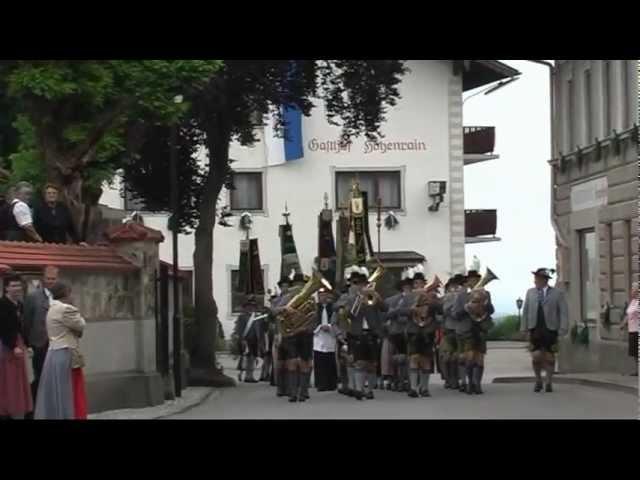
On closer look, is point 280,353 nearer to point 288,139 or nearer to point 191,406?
point 191,406

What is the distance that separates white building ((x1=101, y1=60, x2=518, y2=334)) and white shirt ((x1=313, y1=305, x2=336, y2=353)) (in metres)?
1.44

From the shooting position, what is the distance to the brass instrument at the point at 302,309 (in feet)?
32.0

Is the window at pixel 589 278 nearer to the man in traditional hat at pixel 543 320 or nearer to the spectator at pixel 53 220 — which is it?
the man in traditional hat at pixel 543 320

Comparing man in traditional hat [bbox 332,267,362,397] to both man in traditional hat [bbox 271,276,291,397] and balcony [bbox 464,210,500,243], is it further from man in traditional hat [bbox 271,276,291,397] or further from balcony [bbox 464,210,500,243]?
balcony [bbox 464,210,500,243]

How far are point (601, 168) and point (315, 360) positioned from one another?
9.02ft

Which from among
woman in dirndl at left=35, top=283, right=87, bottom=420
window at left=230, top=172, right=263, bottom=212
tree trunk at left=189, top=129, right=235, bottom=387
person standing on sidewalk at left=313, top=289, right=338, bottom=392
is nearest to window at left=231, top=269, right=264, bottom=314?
tree trunk at left=189, top=129, right=235, bottom=387

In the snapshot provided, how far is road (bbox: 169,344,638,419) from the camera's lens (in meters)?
8.45

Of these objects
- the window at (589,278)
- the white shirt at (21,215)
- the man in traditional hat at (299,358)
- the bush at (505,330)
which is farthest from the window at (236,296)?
the window at (589,278)

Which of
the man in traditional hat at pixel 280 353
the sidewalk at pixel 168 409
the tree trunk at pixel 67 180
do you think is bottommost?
the sidewalk at pixel 168 409

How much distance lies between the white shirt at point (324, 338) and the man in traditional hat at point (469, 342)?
2.89 feet

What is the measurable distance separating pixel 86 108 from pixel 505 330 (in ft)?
9.36

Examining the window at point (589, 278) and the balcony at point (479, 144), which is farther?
the window at point (589, 278)

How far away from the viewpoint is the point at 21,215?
1038cm
